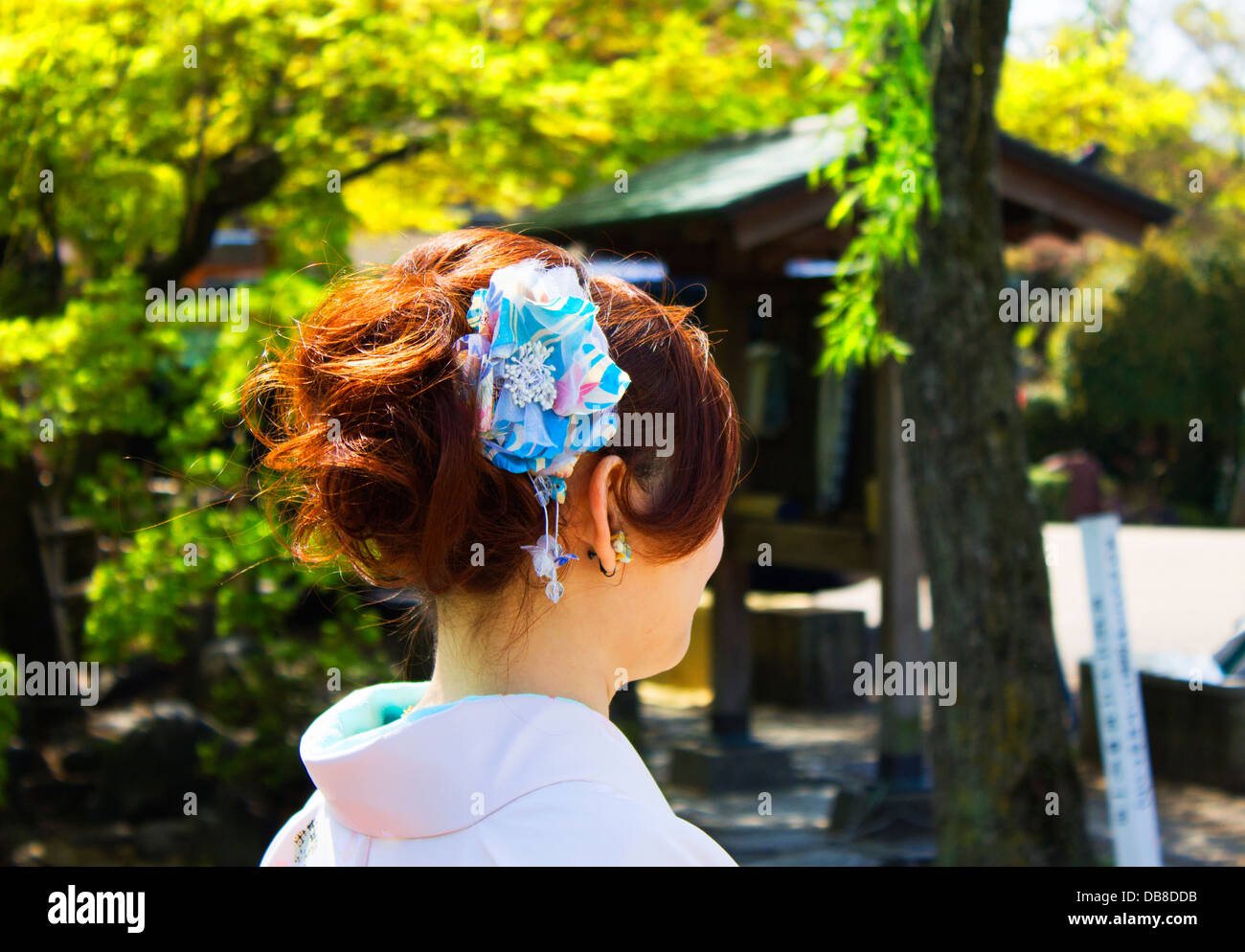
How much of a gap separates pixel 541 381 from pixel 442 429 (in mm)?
96

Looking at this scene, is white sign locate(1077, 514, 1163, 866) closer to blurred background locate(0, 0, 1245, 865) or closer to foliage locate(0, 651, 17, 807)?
blurred background locate(0, 0, 1245, 865)

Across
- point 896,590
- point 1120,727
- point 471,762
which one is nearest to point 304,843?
point 471,762

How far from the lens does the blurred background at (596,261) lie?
4148 mm

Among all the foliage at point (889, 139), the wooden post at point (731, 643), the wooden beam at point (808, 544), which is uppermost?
the foliage at point (889, 139)

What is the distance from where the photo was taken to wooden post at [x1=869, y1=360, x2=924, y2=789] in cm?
608

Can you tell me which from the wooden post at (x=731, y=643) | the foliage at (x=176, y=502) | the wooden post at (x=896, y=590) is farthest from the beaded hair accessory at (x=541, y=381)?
the wooden post at (x=731, y=643)

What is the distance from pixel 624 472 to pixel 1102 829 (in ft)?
18.4

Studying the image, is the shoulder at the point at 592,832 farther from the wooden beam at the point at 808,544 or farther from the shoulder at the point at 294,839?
the wooden beam at the point at 808,544

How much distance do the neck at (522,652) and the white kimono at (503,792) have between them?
0.04 meters

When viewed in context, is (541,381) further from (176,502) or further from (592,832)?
(176,502)

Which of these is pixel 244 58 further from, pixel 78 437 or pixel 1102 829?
pixel 1102 829

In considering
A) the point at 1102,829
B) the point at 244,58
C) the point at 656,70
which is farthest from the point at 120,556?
the point at 1102,829

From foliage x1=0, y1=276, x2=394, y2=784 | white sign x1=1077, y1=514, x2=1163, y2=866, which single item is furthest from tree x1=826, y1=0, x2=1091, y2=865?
foliage x1=0, y1=276, x2=394, y2=784

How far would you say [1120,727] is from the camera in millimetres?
4082
